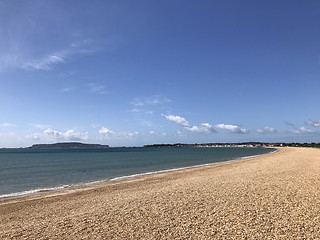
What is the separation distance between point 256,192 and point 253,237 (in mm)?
5666

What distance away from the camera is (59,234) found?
267 inches

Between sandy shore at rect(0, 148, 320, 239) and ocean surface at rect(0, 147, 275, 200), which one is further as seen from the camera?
ocean surface at rect(0, 147, 275, 200)

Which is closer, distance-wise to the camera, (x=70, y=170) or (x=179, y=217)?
(x=179, y=217)

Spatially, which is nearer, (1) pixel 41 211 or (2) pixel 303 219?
(2) pixel 303 219

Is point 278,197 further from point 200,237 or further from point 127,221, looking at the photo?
point 127,221

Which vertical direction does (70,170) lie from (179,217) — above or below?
below

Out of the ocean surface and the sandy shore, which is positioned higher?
the sandy shore

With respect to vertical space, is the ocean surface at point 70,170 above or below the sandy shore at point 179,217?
below

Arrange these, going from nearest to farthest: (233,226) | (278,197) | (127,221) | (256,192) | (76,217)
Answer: (233,226) → (127,221) → (76,217) → (278,197) → (256,192)

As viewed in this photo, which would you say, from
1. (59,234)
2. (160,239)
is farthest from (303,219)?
(59,234)

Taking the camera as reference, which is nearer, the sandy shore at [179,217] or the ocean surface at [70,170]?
the sandy shore at [179,217]

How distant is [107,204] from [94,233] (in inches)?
140

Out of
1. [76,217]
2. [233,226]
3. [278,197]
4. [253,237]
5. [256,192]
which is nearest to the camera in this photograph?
[253,237]

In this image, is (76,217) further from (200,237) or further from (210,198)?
(210,198)
